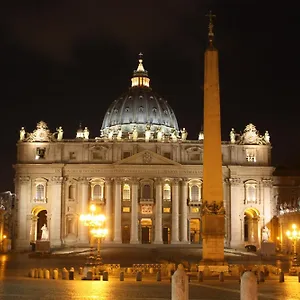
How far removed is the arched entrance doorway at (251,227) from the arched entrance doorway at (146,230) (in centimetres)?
1215

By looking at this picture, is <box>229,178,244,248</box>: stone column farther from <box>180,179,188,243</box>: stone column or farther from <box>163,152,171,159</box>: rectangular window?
<box>163,152,171,159</box>: rectangular window

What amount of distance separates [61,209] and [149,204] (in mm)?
10900

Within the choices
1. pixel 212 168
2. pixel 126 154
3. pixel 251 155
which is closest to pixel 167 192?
pixel 126 154

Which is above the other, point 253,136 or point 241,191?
point 253,136

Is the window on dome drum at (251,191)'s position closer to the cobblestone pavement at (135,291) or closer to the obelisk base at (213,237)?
the obelisk base at (213,237)

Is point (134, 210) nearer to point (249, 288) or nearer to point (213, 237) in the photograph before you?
point (213, 237)

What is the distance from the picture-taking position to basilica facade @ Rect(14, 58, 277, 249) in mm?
92250

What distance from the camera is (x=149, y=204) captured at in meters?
93.5

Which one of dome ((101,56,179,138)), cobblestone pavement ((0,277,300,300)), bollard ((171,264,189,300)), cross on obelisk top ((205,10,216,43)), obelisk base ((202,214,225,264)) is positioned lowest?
cobblestone pavement ((0,277,300,300))

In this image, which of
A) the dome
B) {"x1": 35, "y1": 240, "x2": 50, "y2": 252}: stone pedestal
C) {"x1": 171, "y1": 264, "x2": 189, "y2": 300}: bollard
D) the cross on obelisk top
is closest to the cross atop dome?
the dome

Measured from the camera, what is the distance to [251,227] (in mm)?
95750

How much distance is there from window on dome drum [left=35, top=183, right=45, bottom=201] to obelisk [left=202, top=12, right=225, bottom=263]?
62146 mm

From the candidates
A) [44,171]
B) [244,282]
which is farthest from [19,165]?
[244,282]

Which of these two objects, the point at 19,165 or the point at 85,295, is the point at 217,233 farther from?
the point at 19,165
